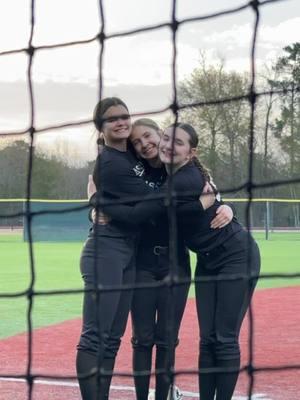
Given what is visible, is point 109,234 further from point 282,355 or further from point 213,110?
point 213,110

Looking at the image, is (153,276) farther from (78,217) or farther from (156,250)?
(78,217)

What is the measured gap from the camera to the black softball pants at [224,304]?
285cm

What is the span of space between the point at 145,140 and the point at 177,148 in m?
0.19

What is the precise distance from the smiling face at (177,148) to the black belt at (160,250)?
0.35 metres

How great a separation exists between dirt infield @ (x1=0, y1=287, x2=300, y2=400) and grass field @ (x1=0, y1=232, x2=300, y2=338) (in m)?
0.34

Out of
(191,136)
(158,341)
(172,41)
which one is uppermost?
(172,41)

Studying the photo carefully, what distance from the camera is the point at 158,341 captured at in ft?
10.5

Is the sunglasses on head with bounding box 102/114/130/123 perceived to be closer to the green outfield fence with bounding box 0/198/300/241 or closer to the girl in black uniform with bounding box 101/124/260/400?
the girl in black uniform with bounding box 101/124/260/400

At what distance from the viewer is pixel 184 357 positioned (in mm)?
4328

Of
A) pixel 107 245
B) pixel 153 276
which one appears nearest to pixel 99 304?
pixel 107 245

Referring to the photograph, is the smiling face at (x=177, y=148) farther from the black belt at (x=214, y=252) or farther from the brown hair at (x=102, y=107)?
the black belt at (x=214, y=252)

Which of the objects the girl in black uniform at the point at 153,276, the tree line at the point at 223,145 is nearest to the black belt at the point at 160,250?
the girl in black uniform at the point at 153,276

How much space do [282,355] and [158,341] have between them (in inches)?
53.9

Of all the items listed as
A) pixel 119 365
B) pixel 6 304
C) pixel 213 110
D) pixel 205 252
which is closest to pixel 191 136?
pixel 205 252
